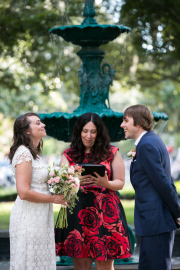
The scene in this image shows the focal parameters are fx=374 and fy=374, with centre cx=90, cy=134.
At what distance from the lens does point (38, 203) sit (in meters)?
3.47

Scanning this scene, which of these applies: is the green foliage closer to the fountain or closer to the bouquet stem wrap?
the fountain

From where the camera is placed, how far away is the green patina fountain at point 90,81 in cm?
509

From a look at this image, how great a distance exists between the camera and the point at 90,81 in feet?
18.7

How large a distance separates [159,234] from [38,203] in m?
1.13

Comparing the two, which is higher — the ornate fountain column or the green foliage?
the green foliage

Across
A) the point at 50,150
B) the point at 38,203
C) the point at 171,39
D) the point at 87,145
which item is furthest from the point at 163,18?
the point at 50,150

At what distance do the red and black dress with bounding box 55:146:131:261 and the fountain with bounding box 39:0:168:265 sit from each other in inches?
47.1

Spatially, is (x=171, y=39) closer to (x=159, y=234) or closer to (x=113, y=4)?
(x=113, y=4)

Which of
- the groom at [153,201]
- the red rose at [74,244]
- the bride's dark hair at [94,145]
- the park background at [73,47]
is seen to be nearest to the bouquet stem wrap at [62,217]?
the red rose at [74,244]

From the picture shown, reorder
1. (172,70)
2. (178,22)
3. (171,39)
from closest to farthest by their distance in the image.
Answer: (178,22)
(171,39)
(172,70)

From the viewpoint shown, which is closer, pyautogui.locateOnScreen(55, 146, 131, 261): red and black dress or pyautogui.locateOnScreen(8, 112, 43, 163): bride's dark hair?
pyautogui.locateOnScreen(8, 112, 43, 163): bride's dark hair

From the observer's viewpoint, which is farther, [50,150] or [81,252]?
[50,150]

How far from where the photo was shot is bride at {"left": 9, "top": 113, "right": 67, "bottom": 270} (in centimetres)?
331

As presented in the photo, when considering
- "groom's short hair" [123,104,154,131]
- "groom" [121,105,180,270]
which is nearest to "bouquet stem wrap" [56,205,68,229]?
"groom" [121,105,180,270]
